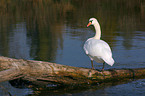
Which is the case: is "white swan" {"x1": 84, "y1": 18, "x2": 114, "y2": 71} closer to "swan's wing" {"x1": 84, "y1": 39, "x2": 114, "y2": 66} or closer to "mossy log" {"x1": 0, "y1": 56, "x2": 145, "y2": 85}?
"swan's wing" {"x1": 84, "y1": 39, "x2": 114, "y2": 66}

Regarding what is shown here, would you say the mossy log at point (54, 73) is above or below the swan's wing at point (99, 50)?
below

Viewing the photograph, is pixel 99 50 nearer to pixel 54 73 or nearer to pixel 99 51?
pixel 99 51

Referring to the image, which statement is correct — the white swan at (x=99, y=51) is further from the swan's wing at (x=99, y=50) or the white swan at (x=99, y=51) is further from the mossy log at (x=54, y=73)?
the mossy log at (x=54, y=73)

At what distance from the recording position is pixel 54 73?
8.57m

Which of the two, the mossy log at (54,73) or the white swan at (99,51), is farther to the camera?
the white swan at (99,51)

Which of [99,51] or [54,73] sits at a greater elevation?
[99,51]

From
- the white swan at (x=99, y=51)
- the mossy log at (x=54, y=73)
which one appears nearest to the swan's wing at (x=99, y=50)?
the white swan at (x=99, y=51)

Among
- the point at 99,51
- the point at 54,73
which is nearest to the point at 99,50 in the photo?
the point at 99,51

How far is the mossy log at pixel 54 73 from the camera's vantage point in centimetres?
815

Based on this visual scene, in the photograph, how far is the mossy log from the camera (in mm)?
8148

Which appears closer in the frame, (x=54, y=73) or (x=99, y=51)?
(x=54, y=73)

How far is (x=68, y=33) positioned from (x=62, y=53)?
6.98 metres

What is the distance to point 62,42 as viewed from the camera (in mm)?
17531

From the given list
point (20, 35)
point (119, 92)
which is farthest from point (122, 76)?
point (20, 35)
